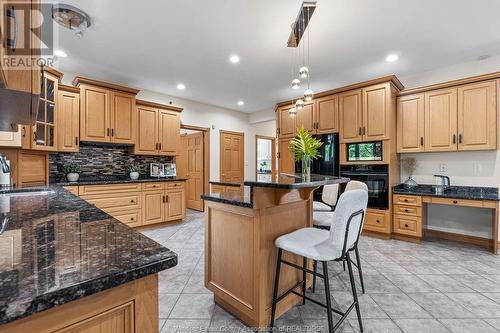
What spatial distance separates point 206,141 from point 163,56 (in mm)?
2651

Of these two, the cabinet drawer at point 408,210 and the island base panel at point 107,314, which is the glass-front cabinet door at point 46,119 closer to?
the island base panel at point 107,314

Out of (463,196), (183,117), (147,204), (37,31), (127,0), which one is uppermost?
(127,0)

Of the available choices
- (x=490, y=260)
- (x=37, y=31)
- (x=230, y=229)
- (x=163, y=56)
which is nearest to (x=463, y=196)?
(x=490, y=260)

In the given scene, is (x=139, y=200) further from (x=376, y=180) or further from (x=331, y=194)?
(x=376, y=180)

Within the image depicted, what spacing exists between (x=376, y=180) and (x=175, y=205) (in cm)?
357

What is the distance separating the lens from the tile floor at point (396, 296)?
1.75 m

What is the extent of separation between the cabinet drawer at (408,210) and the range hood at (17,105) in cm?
428

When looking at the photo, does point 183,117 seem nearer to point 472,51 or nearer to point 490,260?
point 472,51

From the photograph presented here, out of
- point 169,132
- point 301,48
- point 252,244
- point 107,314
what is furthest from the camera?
point 169,132

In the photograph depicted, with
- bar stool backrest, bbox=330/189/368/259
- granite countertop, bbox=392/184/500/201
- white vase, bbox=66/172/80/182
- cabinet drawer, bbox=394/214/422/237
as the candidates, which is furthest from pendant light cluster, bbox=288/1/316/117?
white vase, bbox=66/172/80/182

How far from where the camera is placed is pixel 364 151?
3924 millimetres

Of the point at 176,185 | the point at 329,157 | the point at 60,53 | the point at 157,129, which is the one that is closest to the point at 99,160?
the point at 157,129

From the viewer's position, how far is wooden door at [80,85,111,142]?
371 centimetres

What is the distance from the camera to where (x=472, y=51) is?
3.26 meters
